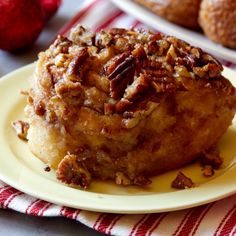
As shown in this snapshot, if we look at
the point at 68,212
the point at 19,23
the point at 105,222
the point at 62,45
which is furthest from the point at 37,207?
the point at 19,23

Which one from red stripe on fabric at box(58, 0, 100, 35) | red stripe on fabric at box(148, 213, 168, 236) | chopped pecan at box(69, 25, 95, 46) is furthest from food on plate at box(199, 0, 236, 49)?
red stripe on fabric at box(148, 213, 168, 236)

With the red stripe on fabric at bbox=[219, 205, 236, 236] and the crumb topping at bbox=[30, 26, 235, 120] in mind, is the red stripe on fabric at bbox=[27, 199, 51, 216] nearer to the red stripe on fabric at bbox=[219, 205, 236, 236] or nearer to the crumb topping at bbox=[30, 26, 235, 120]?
the crumb topping at bbox=[30, 26, 235, 120]

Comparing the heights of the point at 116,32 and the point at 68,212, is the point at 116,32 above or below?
above

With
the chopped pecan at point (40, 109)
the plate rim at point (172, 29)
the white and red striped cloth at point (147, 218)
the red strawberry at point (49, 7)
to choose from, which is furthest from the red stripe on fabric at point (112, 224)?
the red strawberry at point (49, 7)

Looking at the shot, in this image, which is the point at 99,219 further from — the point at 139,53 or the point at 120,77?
the point at 139,53

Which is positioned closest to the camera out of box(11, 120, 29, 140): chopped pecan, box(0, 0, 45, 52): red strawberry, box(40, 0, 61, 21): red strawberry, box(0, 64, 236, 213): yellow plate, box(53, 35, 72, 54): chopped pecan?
box(0, 64, 236, 213): yellow plate

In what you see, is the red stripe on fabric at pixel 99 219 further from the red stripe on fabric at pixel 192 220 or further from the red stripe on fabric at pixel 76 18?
the red stripe on fabric at pixel 76 18

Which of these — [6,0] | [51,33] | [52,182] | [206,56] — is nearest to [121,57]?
[206,56]
